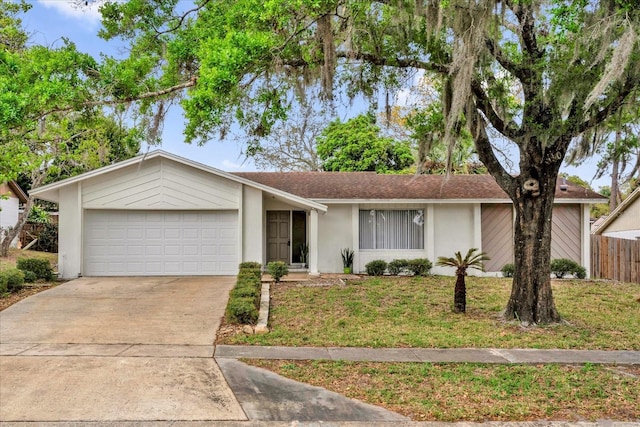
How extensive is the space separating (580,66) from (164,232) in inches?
471

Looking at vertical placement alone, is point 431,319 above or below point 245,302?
below

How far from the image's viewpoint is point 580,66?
25.5ft

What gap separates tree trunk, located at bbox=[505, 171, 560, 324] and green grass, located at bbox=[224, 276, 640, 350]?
0.32 metres

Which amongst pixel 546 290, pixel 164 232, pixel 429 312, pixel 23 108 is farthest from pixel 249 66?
pixel 164 232

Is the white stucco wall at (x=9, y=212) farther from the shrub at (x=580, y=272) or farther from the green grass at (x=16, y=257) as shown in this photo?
the shrub at (x=580, y=272)

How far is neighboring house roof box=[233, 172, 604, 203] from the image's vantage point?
16250 mm

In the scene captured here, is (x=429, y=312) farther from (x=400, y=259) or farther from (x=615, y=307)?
(x=400, y=259)

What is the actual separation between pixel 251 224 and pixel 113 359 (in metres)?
8.47

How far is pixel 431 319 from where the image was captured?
9258mm

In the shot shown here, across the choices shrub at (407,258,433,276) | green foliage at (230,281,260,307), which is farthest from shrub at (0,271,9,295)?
shrub at (407,258,433,276)

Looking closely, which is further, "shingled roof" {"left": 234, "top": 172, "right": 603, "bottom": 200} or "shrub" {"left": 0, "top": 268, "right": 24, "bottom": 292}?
"shingled roof" {"left": 234, "top": 172, "right": 603, "bottom": 200}

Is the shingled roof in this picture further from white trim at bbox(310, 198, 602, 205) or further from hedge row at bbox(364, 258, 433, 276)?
hedge row at bbox(364, 258, 433, 276)

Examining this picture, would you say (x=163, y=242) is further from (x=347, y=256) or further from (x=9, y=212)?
(x=9, y=212)

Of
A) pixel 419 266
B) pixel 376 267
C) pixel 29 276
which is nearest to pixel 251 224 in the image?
pixel 376 267
